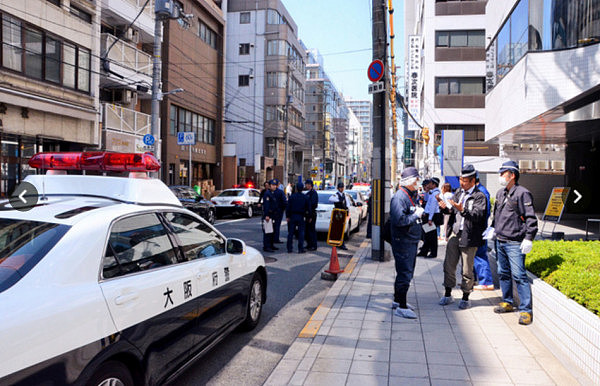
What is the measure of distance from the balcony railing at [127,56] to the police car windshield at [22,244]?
18861 mm

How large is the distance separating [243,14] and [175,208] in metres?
42.7

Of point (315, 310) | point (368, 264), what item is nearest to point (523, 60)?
point (368, 264)

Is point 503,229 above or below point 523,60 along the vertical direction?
below

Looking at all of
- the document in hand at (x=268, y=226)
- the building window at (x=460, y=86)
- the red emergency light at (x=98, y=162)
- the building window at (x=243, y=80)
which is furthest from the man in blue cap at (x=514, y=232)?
the building window at (x=243, y=80)

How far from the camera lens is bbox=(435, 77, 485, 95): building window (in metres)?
35.5

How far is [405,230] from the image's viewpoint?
18.6 feet

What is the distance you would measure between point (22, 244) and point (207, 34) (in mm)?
33582

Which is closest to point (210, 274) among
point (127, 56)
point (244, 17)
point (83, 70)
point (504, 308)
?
point (504, 308)

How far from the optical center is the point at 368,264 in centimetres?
954

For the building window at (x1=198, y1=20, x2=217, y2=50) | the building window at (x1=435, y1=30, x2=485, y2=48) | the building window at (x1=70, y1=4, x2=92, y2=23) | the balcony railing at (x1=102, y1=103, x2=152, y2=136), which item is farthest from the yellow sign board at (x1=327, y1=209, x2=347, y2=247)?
the building window at (x1=435, y1=30, x2=485, y2=48)

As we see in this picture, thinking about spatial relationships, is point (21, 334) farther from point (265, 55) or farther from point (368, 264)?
point (265, 55)

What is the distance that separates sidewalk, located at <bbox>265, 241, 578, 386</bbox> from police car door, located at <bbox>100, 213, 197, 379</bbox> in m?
1.04

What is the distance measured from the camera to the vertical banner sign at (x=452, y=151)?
11881 mm

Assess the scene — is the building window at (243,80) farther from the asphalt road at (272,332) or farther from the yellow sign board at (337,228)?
the yellow sign board at (337,228)
